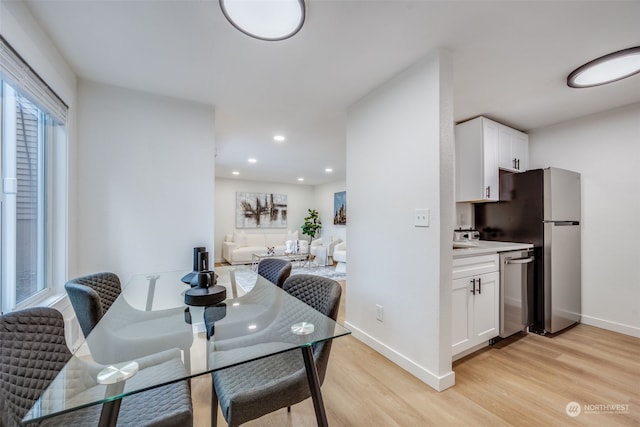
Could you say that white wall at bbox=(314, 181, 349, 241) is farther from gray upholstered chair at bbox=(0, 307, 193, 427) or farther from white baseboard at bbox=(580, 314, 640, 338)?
gray upholstered chair at bbox=(0, 307, 193, 427)

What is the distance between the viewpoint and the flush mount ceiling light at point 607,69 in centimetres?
175

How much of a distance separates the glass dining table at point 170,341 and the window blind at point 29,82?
4.23ft

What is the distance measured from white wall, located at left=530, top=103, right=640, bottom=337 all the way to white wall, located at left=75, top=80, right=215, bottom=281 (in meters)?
4.02

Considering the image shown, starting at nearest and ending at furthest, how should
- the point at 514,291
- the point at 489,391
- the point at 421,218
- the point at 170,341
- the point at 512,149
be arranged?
the point at 170,341 < the point at 489,391 < the point at 421,218 < the point at 514,291 < the point at 512,149

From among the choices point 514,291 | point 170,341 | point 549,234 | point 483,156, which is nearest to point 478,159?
point 483,156

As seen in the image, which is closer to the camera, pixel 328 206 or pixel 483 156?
pixel 483 156

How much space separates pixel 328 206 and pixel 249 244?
8.33ft

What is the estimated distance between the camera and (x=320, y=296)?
1477 millimetres

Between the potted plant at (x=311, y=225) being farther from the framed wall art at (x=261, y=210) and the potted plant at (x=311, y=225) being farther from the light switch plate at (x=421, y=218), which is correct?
the light switch plate at (x=421, y=218)

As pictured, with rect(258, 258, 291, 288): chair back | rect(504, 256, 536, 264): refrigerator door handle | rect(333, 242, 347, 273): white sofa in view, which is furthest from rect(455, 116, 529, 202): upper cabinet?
rect(333, 242, 347, 273): white sofa

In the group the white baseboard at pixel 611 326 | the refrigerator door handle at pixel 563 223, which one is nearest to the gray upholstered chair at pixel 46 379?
the refrigerator door handle at pixel 563 223

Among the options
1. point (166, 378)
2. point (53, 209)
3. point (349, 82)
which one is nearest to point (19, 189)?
point (53, 209)

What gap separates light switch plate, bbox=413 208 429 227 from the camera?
1.80 metres

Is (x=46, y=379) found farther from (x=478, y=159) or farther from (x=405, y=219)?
(x=478, y=159)
